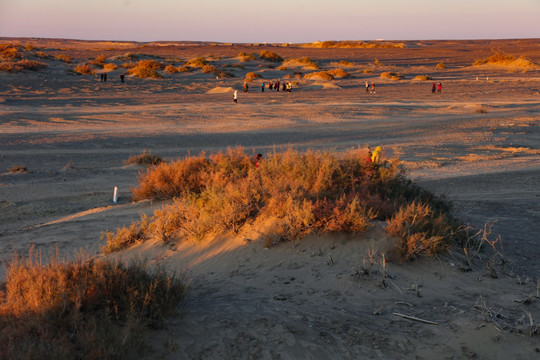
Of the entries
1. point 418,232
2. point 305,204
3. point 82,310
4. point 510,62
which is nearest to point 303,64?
point 510,62

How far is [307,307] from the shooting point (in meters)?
5.77

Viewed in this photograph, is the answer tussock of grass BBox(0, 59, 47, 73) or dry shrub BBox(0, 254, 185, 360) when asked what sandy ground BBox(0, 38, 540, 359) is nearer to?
dry shrub BBox(0, 254, 185, 360)

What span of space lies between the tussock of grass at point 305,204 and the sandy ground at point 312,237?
1.01 feet

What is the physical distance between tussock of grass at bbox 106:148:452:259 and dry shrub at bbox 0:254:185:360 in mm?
2933

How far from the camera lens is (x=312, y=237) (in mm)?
7711

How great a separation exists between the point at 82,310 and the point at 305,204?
384 centimetres

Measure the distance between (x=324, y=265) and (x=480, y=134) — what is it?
2306 cm

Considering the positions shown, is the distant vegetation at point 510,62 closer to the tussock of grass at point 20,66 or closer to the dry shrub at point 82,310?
the tussock of grass at point 20,66

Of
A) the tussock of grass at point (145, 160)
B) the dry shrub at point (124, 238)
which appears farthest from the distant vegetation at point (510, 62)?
the dry shrub at point (124, 238)

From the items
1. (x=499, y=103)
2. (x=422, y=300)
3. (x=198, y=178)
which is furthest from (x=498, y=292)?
(x=499, y=103)

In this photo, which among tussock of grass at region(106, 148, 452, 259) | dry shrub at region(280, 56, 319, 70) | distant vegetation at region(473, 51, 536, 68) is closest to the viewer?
tussock of grass at region(106, 148, 452, 259)

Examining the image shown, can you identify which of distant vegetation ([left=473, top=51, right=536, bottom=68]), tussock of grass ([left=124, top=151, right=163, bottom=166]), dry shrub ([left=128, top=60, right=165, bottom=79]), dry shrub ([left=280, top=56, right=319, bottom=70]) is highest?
distant vegetation ([left=473, top=51, right=536, bottom=68])

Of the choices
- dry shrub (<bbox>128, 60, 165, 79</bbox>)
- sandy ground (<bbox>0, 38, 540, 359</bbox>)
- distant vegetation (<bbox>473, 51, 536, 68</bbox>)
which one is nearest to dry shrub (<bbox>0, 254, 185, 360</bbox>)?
sandy ground (<bbox>0, 38, 540, 359</bbox>)

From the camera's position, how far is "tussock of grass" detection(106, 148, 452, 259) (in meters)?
7.63
